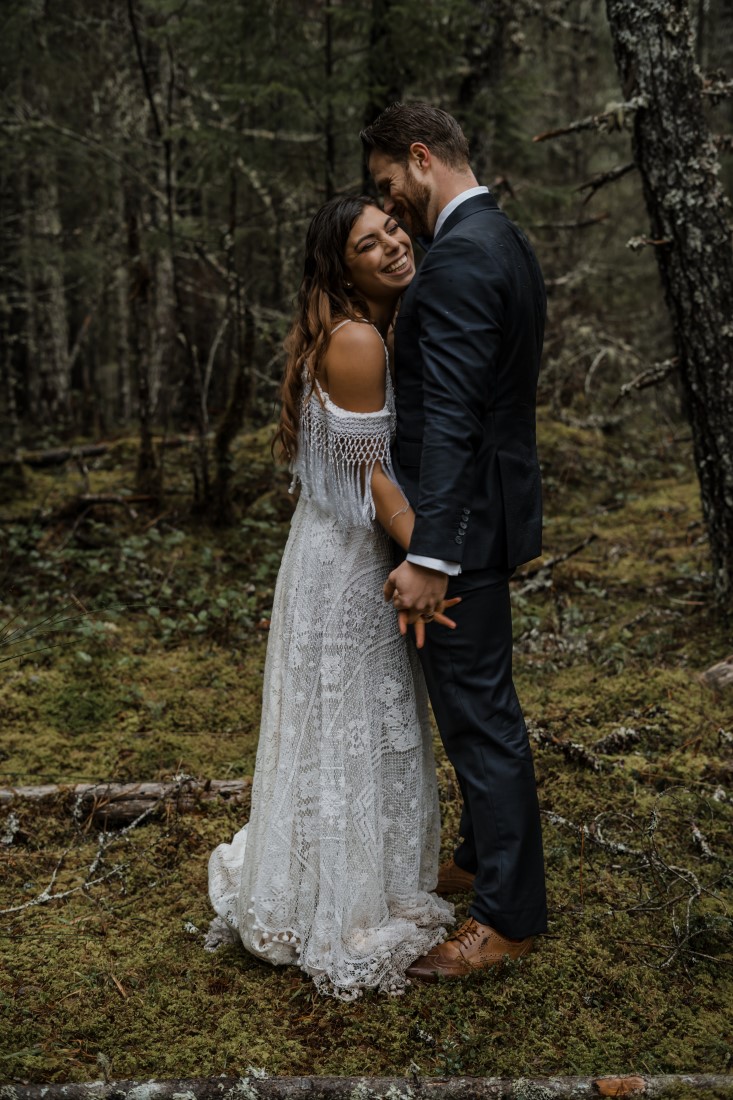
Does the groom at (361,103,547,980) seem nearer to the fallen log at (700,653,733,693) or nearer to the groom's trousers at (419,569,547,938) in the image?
the groom's trousers at (419,569,547,938)

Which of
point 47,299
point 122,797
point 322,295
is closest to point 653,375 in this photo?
point 322,295

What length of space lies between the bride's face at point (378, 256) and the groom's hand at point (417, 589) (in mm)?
843

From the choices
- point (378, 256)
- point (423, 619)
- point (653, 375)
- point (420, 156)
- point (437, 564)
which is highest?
point (420, 156)

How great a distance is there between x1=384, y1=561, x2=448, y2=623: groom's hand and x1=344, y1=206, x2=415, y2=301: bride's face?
2.77 feet

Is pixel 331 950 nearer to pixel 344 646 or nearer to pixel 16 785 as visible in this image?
pixel 344 646

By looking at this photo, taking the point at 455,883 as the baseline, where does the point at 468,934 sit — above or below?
above

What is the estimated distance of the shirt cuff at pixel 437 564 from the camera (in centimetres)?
234

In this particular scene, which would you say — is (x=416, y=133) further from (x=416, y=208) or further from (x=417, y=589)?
(x=417, y=589)

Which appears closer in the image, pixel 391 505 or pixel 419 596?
pixel 419 596

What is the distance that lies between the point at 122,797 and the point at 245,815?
515mm

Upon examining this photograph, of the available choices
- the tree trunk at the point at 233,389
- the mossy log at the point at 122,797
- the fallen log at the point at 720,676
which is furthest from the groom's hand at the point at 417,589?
the tree trunk at the point at 233,389

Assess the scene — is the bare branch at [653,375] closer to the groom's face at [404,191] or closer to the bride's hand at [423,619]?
the groom's face at [404,191]

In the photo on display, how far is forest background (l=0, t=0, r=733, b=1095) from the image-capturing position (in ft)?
8.30

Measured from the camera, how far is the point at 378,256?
101 inches
